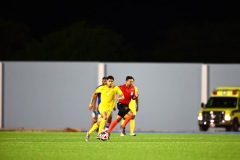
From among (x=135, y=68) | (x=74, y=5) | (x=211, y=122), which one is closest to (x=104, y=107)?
(x=211, y=122)

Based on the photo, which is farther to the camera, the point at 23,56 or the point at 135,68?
the point at 23,56

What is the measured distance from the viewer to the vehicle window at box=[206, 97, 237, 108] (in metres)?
40.5

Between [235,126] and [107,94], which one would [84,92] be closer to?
[235,126]

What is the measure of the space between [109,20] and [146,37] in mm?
5311

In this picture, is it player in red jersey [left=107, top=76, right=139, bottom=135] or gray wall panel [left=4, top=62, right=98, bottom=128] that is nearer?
player in red jersey [left=107, top=76, right=139, bottom=135]

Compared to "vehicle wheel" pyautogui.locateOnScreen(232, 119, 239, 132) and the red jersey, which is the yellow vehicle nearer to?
"vehicle wheel" pyautogui.locateOnScreen(232, 119, 239, 132)

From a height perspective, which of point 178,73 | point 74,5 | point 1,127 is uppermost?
point 74,5

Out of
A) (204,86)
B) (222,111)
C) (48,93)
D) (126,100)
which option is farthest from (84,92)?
(126,100)

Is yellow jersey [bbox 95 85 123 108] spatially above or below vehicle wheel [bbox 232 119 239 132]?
above

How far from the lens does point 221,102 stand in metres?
41.0

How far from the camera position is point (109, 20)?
11181cm

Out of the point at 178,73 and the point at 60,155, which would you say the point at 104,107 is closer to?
the point at 60,155

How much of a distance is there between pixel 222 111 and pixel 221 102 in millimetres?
1193

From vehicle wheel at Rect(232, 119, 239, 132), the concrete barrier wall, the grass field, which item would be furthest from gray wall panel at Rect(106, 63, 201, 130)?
the grass field
